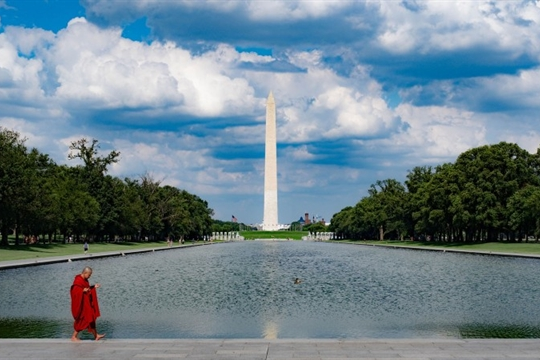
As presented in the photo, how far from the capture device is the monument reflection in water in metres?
18.0

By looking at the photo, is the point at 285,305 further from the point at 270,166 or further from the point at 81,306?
the point at 270,166

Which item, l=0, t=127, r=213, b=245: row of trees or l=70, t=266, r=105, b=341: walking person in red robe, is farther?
l=0, t=127, r=213, b=245: row of trees

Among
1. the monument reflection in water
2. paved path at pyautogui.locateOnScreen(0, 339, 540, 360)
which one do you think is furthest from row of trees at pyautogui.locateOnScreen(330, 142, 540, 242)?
paved path at pyautogui.locateOnScreen(0, 339, 540, 360)

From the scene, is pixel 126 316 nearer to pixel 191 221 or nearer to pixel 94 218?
pixel 94 218

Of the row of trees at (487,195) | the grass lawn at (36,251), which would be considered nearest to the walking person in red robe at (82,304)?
the grass lawn at (36,251)

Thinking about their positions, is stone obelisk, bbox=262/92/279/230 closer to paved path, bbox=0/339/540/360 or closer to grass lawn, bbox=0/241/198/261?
grass lawn, bbox=0/241/198/261

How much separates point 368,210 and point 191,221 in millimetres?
35196

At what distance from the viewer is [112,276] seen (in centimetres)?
3697

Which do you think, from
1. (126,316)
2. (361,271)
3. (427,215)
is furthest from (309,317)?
(427,215)

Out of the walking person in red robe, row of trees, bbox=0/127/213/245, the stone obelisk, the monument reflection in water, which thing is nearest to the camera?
the walking person in red robe

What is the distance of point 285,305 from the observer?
24094mm

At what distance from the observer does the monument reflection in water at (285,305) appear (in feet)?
59.2

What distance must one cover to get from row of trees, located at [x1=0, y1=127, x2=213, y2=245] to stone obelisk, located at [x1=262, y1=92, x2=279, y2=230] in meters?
16.1

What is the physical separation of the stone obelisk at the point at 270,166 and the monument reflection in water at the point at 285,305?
95489mm
